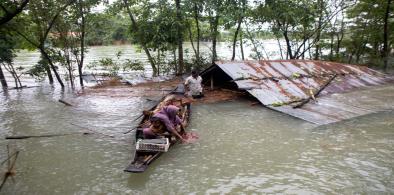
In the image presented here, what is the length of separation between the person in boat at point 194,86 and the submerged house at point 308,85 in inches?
44.2

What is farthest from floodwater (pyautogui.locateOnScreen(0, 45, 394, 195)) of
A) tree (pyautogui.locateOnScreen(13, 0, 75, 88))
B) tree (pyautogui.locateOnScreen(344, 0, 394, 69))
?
tree (pyautogui.locateOnScreen(344, 0, 394, 69))

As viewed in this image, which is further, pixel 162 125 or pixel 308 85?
pixel 308 85

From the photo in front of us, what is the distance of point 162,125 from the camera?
856cm

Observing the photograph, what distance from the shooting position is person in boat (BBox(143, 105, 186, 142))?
8.23 m

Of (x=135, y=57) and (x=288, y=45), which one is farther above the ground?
(x=288, y=45)

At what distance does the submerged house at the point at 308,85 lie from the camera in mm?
11539

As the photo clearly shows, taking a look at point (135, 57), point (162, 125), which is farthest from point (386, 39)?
point (135, 57)

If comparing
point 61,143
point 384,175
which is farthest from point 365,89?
point 61,143

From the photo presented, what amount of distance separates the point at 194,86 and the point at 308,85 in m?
4.93

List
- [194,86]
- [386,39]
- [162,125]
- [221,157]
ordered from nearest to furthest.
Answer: [221,157]
[162,125]
[194,86]
[386,39]

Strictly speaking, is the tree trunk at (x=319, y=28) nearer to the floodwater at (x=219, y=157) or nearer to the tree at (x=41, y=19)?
the floodwater at (x=219, y=157)

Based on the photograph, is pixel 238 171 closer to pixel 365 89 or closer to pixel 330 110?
pixel 330 110

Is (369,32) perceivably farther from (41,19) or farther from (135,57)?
(135,57)

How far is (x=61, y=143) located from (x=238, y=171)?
5260mm
